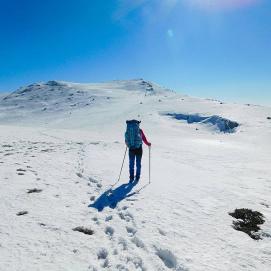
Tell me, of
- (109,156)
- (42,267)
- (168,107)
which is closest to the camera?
(42,267)

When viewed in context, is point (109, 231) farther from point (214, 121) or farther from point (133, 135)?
point (214, 121)

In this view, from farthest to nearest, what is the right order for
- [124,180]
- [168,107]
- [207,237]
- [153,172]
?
[168,107] → [153,172] → [124,180] → [207,237]

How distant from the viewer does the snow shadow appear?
53.8 m

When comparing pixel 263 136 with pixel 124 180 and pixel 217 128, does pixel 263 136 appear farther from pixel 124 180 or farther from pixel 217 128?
pixel 124 180

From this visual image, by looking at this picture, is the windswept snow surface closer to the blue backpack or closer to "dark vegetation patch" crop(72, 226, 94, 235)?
"dark vegetation patch" crop(72, 226, 94, 235)

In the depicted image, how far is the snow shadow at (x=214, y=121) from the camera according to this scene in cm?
5379

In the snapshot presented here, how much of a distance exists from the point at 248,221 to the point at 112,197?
444 cm

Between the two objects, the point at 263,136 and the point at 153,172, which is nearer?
the point at 153,172

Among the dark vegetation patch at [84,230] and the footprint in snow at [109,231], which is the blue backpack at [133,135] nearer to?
the footprint in snow at [109,231]

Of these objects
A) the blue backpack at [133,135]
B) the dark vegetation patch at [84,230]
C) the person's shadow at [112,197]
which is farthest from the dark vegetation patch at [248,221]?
the blue backpack at [133,135]

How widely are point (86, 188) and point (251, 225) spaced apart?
6.04m

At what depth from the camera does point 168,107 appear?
77.7 m

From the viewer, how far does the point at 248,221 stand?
8992 millimetres

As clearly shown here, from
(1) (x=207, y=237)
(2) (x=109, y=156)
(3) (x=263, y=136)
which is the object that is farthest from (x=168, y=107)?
(1) (x=207, y=237)
